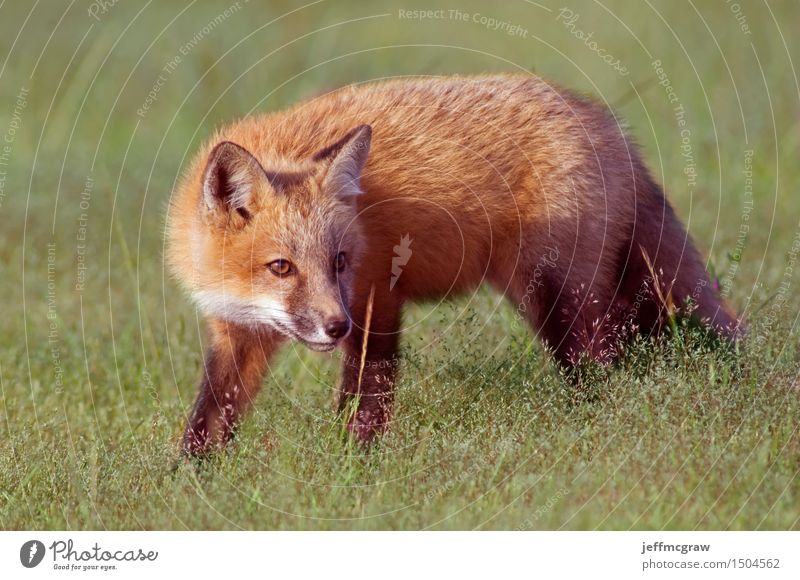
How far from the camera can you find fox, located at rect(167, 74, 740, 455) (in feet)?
18.7

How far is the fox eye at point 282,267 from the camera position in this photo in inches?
218

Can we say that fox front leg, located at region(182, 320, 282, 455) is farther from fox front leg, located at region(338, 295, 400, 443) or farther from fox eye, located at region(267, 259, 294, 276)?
fox eye, located at region(267, 259, 294, 276)

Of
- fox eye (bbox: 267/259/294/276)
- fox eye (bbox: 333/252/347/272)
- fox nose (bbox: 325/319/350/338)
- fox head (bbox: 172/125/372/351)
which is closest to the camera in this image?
fox nose (bbox: 325/319/350/338)

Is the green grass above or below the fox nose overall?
below

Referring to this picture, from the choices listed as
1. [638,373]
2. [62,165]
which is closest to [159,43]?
[62,165]

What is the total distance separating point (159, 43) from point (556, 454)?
966 cm

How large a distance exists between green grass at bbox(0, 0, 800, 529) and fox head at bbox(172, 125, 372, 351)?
0.73 m

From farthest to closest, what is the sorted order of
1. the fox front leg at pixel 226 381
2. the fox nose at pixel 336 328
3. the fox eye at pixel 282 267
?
the fox front leg at pixel 226 381 < the fox eye at pixel 282 267 < the fox nose at pixel 336 328

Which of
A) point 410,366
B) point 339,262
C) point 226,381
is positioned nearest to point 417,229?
point 339,262

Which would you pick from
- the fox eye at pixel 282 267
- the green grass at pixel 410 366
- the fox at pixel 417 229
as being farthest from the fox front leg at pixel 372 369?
the fox eye at pixel 282 267

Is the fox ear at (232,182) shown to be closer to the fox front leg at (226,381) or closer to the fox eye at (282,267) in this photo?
the fox eye at (282,267)

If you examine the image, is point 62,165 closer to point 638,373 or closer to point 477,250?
point 477,250

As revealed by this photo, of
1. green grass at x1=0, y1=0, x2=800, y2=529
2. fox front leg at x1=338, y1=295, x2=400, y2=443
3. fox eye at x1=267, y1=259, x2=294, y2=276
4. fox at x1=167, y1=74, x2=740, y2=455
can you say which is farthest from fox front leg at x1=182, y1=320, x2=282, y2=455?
fox eye at x1=267, y1=259, x2=294, y2=276

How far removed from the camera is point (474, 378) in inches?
247
